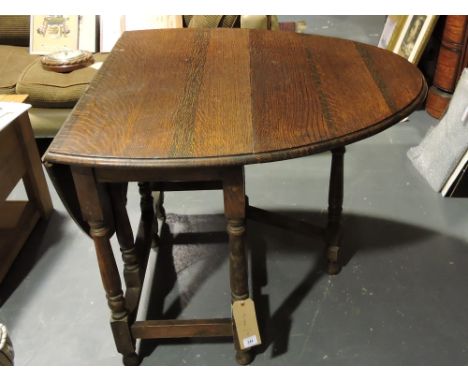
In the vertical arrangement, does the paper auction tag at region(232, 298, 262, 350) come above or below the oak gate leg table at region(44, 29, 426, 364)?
below

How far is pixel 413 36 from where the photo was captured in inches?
110

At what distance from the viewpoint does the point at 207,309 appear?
157cm

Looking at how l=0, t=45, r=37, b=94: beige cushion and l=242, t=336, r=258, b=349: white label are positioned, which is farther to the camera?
l=0, t=45, r=37, b=94: beige cushion

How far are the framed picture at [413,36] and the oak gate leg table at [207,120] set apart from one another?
1442 millimetres

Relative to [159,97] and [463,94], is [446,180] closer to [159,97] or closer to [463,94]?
[463,94]

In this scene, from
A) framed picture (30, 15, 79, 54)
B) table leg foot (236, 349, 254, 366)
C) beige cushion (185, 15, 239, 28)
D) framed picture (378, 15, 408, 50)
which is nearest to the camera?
table leg foot (236, 349, 254, 366)

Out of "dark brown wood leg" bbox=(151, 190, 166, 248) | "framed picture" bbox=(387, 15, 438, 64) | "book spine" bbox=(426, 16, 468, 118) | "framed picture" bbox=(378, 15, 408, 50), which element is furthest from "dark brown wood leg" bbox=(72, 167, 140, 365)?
"framed picture" bbox=(378, 15, 408, 50)

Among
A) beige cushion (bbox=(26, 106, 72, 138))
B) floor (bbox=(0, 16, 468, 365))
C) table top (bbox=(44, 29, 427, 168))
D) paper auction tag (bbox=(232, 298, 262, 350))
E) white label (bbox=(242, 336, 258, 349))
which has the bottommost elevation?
floor (bbox=(0, 16, 468, 365))

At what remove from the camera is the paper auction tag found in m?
1.24

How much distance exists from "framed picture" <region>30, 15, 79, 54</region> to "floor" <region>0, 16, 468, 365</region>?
930 millimetres

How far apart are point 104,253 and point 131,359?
410 millimetres

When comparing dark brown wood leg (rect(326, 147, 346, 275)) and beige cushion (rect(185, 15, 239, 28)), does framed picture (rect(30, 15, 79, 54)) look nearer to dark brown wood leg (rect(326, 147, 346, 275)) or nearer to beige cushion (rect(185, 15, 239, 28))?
beige cushion (rect(185, 15, 239, 28))

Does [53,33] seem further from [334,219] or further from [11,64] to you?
[334,219]

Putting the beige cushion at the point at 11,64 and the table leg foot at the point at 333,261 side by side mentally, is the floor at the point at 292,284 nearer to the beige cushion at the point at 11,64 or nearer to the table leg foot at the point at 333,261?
the table leg foot at the point at 333,261
